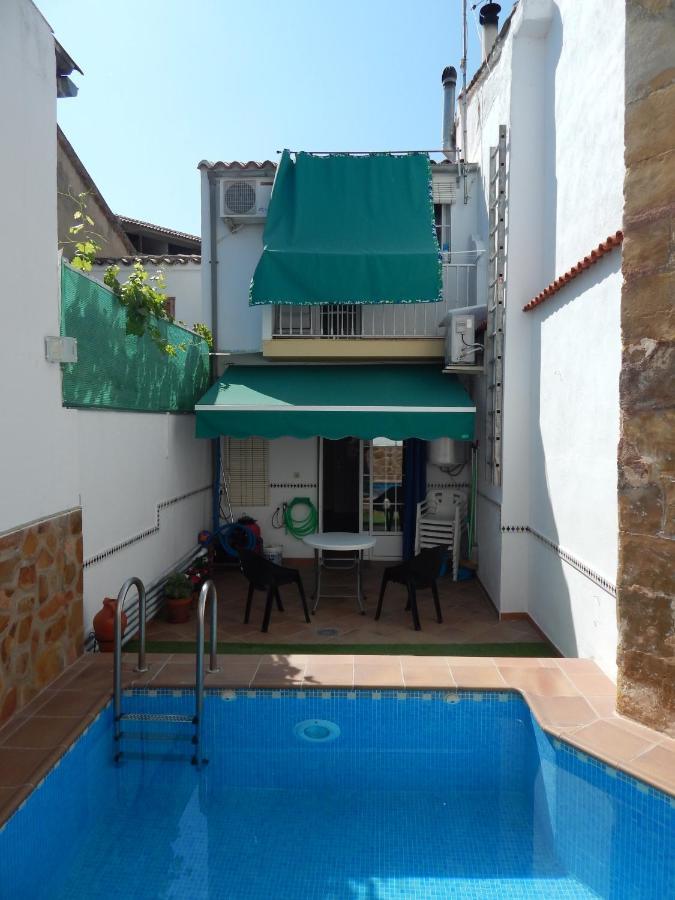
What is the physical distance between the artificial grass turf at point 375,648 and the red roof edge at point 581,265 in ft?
18.5

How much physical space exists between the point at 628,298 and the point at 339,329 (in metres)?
9.11

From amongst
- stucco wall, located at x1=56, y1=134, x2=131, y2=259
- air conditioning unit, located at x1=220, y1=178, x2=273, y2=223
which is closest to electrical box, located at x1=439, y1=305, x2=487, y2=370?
air conditioning unit, located at x1=220, y1=178, x2=273, y2=223

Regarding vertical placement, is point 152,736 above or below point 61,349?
below

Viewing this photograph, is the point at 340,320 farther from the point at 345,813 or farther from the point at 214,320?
the point at 345,813

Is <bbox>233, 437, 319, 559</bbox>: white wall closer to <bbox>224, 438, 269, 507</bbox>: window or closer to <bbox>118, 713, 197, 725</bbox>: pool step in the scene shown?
<bbox>224, 438, 269, 507</bbox>: window

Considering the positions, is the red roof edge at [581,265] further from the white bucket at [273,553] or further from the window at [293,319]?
the white bucket at [273,553]

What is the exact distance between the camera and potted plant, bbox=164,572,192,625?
11250mm

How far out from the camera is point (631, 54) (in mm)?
6461

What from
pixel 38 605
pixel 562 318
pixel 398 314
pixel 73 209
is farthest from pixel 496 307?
pixel 73 209

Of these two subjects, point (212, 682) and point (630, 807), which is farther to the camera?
point (212, 682)

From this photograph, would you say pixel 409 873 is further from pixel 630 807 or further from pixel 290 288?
pixel 290 288

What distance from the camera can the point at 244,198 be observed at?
15.0 metres

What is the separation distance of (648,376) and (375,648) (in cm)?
601

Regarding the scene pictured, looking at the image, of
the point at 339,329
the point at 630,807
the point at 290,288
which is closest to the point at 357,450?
the point at 339,329
